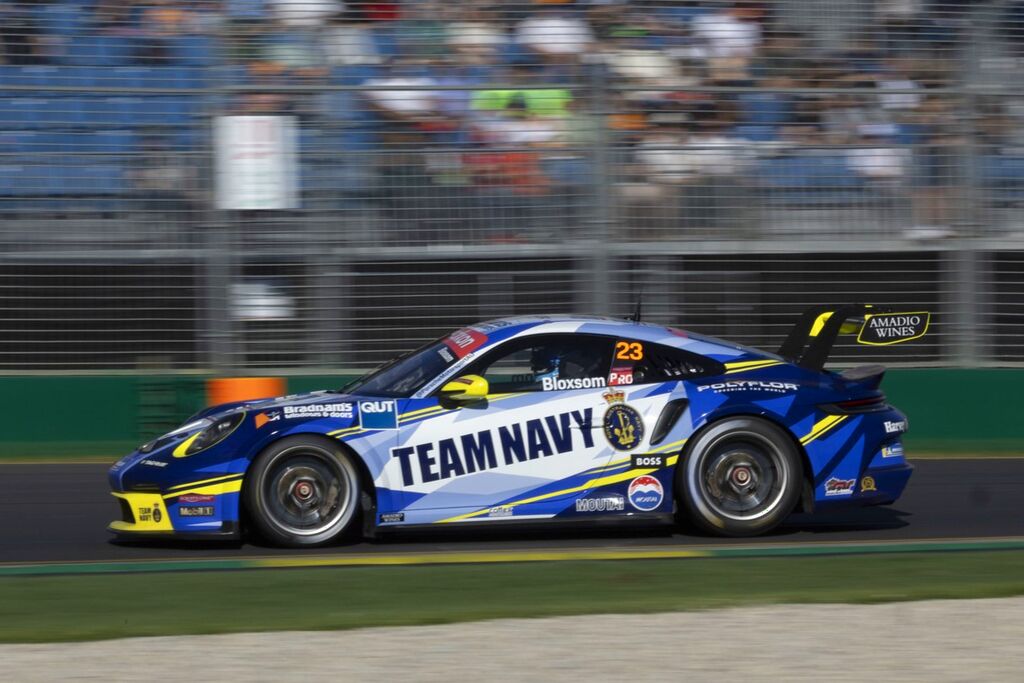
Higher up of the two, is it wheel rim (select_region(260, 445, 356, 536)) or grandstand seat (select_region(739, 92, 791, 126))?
grandstand seat (select_region(739, 92, 791, 126))

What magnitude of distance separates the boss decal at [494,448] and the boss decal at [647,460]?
25 cm

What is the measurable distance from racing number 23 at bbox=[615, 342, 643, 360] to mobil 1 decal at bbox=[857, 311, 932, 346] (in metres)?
1.32

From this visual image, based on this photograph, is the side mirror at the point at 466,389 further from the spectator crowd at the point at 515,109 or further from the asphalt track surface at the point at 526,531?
the spectator crowd at the point at 515,109

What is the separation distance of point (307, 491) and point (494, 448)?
3.25 feet

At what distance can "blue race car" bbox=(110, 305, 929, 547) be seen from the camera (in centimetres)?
712

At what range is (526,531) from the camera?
7.82 metres

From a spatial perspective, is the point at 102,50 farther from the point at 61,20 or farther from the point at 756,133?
the point at 756,133

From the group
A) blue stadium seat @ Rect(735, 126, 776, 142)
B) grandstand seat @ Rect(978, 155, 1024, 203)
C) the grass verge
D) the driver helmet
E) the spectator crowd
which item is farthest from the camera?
grandstand seat @ Rect(978, 155, 1024, 203)

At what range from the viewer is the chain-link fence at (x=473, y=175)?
11.5 m

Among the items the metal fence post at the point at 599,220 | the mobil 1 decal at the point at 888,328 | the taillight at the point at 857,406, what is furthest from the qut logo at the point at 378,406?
the metal fence post at the point at 599,220

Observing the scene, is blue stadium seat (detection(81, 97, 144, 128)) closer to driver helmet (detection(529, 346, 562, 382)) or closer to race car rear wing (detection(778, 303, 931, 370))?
driver helmet (detection(529, 346, 562, 382))

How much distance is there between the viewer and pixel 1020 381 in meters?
11.9

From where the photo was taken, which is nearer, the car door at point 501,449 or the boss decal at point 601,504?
the car door at point 501,449

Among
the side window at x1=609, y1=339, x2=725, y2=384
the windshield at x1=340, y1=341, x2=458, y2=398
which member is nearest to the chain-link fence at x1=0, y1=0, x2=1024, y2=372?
the windshield at x1=340, y1=341, x2=458, y2=398
